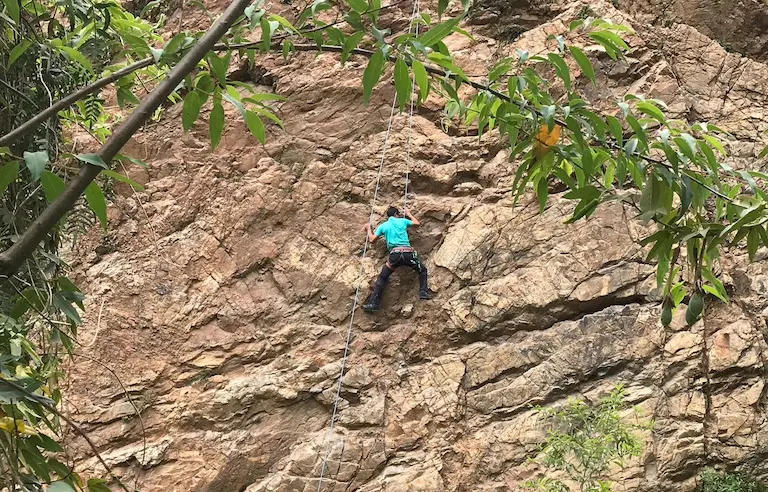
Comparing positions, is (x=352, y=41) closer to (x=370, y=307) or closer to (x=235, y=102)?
(x=235, y=102)

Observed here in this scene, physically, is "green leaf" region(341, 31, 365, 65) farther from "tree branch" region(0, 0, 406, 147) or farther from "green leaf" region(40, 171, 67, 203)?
"green leaf" region(40, 171, 67, 203)

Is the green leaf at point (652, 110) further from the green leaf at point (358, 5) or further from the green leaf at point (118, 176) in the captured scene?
the green leaf at point (118, 176)

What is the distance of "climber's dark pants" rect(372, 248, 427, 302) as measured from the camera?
5180 millimetres

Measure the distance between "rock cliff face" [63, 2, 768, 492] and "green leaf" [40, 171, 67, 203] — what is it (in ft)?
12.1

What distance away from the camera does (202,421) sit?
493 centimetres

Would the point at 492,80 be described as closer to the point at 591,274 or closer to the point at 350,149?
the point at 591,274

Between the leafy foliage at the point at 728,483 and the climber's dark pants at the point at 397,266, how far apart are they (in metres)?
2.64

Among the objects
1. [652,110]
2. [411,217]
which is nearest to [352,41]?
Result: [652,110]

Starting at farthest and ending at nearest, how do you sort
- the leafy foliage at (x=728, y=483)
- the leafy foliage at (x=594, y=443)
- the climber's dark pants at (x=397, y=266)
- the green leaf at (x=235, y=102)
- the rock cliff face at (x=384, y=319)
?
the climber's dark pants at (x=397, y=266) → the rock cliff face at (x=384, y=319) → the leafy foliage at (x=728, y=483) → the leafy foliage at (x=594, y=443) → the green leaf at (x=235, y=102)

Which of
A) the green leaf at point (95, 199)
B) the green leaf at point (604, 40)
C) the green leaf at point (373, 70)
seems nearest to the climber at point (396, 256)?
the green leaf at point (604, 40)

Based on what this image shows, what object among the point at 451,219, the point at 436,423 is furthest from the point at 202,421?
the point at 451,219

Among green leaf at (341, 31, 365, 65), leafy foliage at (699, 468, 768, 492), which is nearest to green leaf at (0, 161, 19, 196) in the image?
green leaf at (341, 31, 365, 65)

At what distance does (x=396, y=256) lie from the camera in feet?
17.0

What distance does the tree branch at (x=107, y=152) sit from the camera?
0.71 meters
